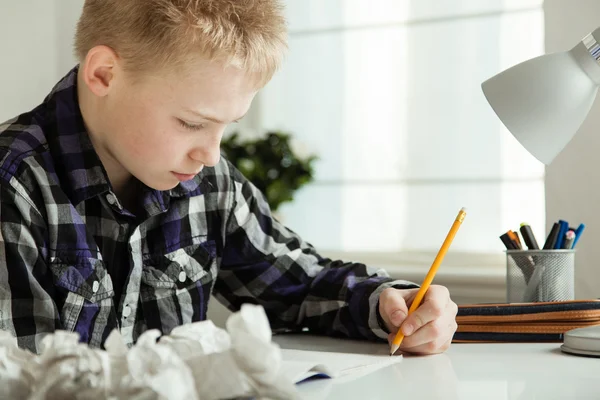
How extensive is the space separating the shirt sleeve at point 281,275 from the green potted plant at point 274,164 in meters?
0.71

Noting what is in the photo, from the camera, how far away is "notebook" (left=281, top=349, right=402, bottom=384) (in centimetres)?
73

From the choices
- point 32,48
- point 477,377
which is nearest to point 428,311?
point 477,377

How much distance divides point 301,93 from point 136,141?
4.12 ft

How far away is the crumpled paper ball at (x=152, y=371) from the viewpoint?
472 mm

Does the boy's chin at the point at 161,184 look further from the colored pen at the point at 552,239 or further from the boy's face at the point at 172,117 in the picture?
the colored pen at the point at 552,239

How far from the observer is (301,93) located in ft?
7.27

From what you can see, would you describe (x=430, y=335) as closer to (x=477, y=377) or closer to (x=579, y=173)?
(x=477, y=377)

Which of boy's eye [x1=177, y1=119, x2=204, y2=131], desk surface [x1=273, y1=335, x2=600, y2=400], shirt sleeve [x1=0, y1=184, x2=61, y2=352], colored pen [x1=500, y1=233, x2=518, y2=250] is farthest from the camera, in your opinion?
colored pen [x1=500, y1=233, x2=518, y2=250]

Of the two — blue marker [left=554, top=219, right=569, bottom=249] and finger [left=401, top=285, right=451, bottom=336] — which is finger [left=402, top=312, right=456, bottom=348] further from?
blue marker [left=554, top=219, right=569, bottom=249]

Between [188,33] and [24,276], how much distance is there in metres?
0.35

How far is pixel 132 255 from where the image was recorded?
1.05 meters

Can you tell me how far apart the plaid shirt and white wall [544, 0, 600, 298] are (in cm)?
50

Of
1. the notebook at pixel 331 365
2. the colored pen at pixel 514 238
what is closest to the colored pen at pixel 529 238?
the colored pen at pixel 514 238

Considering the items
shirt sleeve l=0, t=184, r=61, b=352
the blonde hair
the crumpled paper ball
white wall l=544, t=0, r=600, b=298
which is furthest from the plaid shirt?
white wall l=544, t=0, r=600, b=298
